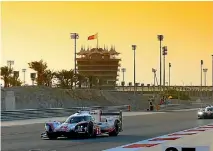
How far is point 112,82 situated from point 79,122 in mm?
152511

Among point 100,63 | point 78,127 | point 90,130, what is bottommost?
point 90,130

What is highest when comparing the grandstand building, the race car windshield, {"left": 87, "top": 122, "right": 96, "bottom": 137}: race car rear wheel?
the grandstand building

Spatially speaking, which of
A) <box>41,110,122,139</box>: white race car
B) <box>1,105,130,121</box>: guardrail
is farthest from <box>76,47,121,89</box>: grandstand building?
<box>41,110,122,139</box>: white race car

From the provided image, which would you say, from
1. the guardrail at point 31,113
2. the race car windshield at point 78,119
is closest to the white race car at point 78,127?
the race car windshield at point 78,119

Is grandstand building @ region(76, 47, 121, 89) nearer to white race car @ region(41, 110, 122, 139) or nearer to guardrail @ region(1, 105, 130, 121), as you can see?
guardrail @ region(1, 105, 130, 121)

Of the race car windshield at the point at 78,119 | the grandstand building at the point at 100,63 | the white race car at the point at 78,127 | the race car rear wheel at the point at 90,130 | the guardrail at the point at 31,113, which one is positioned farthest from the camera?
the grandstand building at the point at 100,63

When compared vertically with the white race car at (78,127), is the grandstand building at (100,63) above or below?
above

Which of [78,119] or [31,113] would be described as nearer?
[78,119]

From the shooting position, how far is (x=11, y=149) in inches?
788

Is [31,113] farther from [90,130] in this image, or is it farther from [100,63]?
[100,63]

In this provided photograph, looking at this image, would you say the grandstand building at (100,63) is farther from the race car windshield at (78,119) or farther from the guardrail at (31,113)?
the race car windshield at (78,119)

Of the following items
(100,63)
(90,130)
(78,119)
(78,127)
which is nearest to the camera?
(78,127)

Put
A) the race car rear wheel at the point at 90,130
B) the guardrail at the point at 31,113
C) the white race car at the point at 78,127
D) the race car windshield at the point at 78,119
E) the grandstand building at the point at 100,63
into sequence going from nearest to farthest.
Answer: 1. the white race car at the point at 78,127
2. the race car rear wheel at the point at 90,130
3. the race car windshield at the point at 78,119
4. the guardrail at the point at 31,113
5. the grandstand building at the point at 100,63

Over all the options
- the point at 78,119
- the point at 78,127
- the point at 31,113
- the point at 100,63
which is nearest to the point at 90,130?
the point at 78,127
